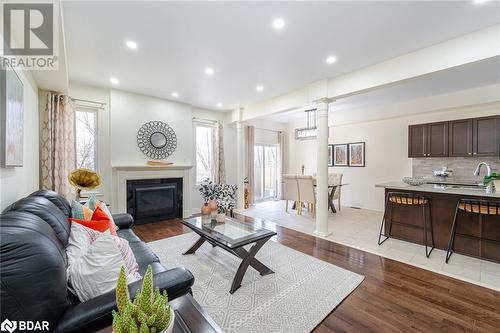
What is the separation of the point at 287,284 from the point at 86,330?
5.97ft

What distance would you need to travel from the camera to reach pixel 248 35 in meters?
2.49

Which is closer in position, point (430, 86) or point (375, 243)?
Answer: point (375, 243)

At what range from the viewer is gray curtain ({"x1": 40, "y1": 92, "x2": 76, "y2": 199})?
11.3 feet

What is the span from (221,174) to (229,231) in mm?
3298

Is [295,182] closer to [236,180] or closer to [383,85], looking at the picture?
[236,180]

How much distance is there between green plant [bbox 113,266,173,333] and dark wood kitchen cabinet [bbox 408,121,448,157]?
5.75 metres

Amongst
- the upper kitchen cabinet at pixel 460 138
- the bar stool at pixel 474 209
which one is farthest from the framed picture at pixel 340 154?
the bar stool at pixel 474 209

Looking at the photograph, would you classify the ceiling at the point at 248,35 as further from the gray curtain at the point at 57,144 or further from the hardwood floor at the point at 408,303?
the hardwood floor at the point at 408,303

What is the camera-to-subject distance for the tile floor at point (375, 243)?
2.51m

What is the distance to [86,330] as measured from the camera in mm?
970

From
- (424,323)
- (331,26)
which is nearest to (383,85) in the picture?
(331,26)

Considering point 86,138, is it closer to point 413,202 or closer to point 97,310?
point 97,310

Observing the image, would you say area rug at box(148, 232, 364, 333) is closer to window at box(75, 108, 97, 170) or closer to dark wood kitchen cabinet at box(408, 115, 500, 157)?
window at box(75, 108, 97, 170)

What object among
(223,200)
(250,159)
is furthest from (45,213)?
(250,159)
